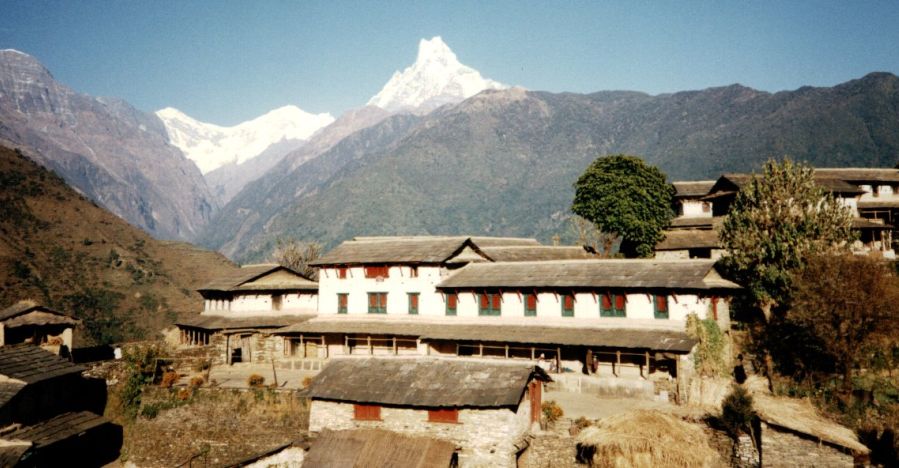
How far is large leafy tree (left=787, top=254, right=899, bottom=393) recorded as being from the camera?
27125 millimetres

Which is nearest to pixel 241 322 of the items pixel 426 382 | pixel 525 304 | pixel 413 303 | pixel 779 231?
pixel 413 303

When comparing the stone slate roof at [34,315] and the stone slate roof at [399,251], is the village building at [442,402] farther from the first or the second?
the stone slate roof at [34,315]

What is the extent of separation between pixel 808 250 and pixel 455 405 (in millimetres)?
25516

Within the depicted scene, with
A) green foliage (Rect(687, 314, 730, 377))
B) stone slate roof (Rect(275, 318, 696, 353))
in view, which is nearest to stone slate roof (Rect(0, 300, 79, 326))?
stone slate roof (Rect(275, 318, 696, 353))

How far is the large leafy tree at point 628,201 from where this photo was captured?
5347cm

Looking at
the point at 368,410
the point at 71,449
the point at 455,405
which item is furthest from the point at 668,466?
the point at 71,449

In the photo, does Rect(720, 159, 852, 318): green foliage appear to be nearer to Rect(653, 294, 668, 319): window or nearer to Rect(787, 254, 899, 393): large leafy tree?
Rect(787, 254, 899, 393): large leafy tree

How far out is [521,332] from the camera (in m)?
36.2

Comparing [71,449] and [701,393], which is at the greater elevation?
[701,393]

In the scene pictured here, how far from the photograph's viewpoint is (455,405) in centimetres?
2356

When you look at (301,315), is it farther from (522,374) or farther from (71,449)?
(522,374)

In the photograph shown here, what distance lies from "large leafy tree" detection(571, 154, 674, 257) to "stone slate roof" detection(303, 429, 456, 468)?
119ft

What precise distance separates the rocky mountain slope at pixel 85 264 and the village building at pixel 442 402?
58.7m

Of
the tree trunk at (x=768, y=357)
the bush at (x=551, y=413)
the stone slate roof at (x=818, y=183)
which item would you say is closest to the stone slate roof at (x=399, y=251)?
the bush at (x=551, y=413)
